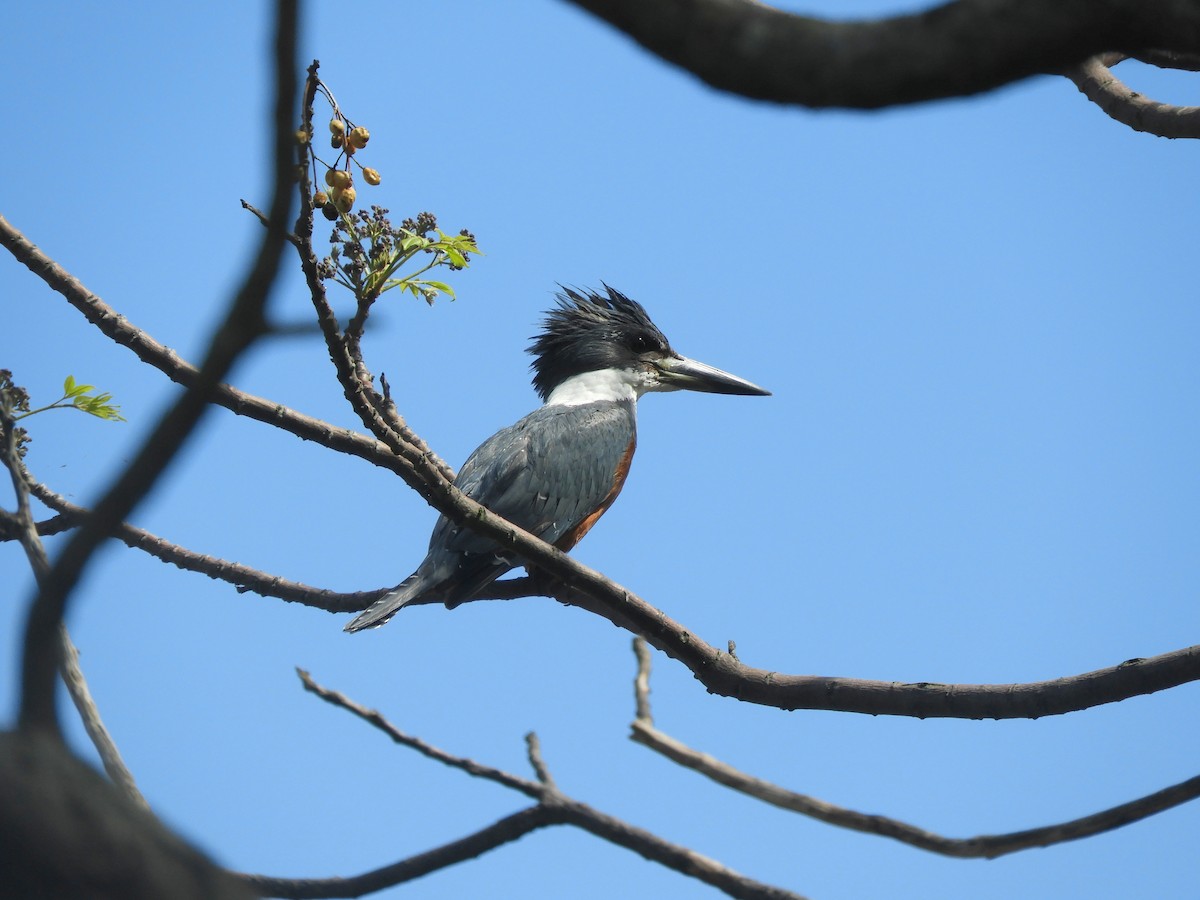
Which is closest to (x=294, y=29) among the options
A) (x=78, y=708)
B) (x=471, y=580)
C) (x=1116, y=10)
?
(x=1116, y=10)

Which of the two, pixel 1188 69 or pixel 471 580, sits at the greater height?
pixel 1188 69

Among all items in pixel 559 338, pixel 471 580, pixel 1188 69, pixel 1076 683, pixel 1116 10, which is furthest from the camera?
pixel 559 338

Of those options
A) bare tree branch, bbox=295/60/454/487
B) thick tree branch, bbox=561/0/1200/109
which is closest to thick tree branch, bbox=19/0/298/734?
thick tree branch, bbox=561/0/1200/109

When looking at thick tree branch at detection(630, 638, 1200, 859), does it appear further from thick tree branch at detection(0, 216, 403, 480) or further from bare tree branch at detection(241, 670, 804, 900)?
thick tree branch at detection(0, 216, 403, 480)

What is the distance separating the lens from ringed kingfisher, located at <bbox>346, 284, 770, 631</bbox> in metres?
4.65

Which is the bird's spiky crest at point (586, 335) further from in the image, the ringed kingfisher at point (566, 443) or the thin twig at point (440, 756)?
the thin twig at point (440, 756)

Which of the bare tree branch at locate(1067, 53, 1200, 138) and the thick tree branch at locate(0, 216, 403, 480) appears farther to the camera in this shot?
the bare tree branch at locate(1067, 53, 1200, 138)

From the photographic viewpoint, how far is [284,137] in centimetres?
112

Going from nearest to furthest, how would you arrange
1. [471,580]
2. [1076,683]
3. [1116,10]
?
1. [1116,10]
2. [1076,683]
3. [471,580]

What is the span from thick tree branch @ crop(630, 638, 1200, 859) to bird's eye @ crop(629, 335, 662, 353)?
174 inches

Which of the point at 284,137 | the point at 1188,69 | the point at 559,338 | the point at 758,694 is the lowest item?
the point at 284,137

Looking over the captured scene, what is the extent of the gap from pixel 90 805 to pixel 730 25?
1.06 metres

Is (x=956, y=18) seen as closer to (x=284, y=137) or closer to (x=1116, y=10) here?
(x=1116, y=10)

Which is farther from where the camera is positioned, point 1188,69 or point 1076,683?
point 1188,69
